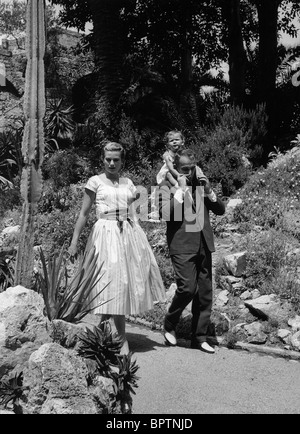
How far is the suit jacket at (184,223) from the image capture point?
5656 millimetres

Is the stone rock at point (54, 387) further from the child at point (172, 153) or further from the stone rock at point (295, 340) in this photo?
the stone rock at point (295, 340)

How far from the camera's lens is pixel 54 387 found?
3.54 meters

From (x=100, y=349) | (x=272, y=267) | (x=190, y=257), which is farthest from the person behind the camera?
(x=272, y=267)

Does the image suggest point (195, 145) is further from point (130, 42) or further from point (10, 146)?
point (130, 42)

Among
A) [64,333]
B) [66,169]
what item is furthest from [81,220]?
[66,169]

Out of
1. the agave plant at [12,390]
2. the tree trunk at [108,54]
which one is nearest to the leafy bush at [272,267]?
the agave plant at [12,390]

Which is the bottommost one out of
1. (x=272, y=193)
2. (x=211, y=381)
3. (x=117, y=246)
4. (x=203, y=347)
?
(x=211, y=381)

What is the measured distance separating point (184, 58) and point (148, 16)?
1554 millimetres

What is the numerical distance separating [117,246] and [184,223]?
69 centimetres

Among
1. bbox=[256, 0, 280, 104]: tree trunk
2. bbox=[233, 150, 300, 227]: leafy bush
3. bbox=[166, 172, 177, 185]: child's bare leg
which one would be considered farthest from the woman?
bbox=[256, 0, 280, 104]: tree trunk

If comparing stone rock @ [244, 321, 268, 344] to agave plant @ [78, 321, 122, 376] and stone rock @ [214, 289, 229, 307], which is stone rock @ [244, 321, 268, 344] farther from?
agave plant @ [78, 321, 122, 376]

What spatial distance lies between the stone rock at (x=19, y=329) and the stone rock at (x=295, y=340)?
2.62 meters

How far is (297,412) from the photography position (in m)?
4.44

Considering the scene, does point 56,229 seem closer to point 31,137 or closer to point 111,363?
point 31,137
